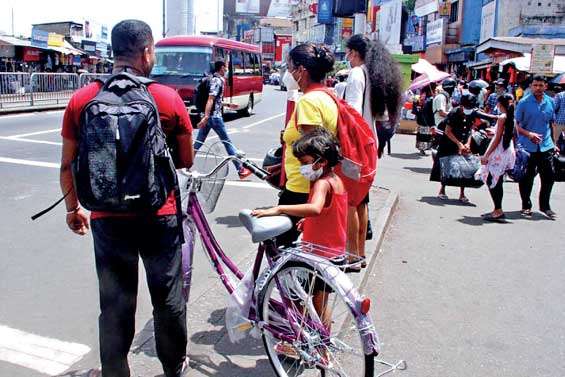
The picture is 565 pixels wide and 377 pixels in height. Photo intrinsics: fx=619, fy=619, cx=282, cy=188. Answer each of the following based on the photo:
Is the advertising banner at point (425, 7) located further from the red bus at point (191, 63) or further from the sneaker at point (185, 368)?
the sneaker at point (185, 368)

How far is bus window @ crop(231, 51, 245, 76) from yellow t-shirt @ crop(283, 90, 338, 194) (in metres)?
18.4

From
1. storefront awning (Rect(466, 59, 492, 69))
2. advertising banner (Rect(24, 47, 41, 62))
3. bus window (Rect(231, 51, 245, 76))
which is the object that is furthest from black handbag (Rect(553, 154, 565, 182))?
advertising banner (Rect(24, 47, 41, 62))

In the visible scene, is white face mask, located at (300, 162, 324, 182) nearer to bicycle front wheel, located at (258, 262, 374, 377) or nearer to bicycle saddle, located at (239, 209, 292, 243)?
bicycle saddle, located at (239, 209, 292, 243)

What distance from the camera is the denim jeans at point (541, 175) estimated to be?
310 inches

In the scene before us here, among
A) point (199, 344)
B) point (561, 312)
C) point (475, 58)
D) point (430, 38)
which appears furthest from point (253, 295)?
point (430, 38)

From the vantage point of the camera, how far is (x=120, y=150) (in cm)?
255

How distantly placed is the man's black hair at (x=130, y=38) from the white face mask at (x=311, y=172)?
1024 mm

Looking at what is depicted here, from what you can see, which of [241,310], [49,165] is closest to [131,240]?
[241,310]

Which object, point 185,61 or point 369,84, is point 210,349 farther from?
point 185,61

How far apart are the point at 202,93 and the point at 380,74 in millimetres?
5623

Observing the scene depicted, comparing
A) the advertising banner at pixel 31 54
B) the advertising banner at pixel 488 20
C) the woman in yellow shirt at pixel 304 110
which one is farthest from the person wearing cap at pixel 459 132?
the advertising banner at pixel 31 54

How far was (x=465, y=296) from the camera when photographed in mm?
5012

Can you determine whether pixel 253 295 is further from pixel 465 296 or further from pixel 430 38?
pixel 430 38

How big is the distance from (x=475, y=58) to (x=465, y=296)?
2825 cm
